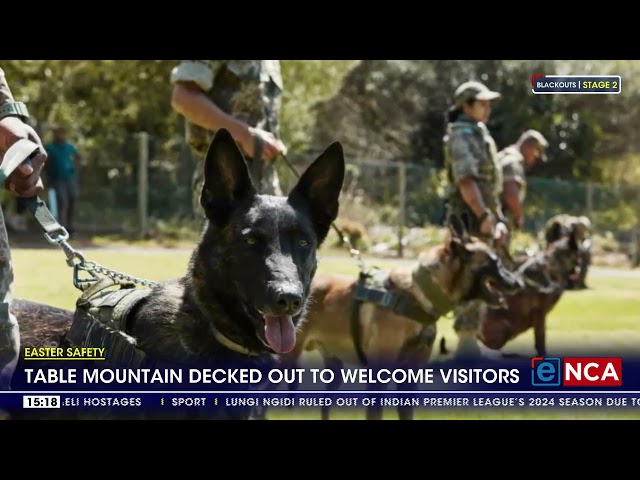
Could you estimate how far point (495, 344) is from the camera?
5.00 meters

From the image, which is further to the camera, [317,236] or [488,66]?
[488,66]

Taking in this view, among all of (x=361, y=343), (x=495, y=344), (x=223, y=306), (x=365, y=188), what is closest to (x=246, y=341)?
(x=223, y=306)

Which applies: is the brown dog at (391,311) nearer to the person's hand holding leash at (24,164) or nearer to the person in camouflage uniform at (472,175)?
the person in camouflage uniform at (472,175)

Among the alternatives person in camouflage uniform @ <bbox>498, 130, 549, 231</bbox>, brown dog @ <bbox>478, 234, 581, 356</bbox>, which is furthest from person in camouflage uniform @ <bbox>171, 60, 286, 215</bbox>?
person in camouflage uniform @ <bbox>498, 130, 549, 231</bbox>

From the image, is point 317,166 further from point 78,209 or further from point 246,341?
point 78,209

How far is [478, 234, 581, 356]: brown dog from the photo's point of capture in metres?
5.14

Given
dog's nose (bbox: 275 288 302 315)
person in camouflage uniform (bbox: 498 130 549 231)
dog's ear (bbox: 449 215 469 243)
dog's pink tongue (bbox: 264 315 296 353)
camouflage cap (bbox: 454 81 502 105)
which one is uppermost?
camouflage cap (bbox: 454 81 502 105)

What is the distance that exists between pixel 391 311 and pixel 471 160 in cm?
138

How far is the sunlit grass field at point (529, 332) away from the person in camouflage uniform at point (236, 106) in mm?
485

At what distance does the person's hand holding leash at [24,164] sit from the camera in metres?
2.49

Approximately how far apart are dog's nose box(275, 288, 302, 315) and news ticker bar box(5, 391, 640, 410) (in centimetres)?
49

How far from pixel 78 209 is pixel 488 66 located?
449 centimetres

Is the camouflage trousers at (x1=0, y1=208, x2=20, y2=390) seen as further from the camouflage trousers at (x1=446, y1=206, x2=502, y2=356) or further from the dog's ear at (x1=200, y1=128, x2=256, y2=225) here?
the camouflage trousers at (x1=446, y1=206, x2=502, y2=356)

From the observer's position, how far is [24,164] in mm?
2469
